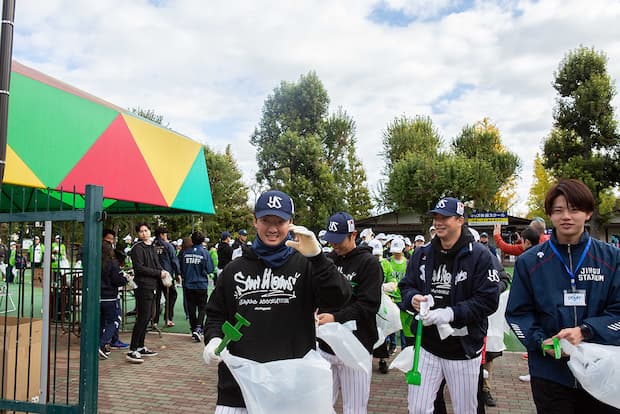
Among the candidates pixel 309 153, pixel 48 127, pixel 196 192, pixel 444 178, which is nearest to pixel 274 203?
pixel 48 127

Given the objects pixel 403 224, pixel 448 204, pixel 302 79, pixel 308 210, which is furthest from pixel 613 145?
pixel 448 204

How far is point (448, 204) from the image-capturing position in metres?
3.67

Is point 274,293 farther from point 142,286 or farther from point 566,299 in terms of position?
point 142,286

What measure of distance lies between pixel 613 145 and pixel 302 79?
74.9ft

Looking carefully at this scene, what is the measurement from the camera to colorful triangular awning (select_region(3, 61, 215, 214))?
572cm

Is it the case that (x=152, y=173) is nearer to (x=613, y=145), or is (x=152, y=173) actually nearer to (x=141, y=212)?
(x=141, y=212)

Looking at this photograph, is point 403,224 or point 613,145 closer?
point 613,145

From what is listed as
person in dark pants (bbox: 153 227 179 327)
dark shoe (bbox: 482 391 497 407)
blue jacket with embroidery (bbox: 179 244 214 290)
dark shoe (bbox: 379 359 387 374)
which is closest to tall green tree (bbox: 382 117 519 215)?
person in dark pants (bbox: 153 227 179 327)

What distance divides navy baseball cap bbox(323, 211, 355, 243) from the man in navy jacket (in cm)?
157

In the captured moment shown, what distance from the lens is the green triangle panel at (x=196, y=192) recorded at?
869 cm

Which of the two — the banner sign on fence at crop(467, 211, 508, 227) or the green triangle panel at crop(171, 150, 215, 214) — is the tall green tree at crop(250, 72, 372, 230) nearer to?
the banner sign on fence at crop(467, 211, 508, 227)

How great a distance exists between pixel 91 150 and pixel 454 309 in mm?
5492

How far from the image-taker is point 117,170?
282 inches

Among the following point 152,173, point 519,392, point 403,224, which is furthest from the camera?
point 403,224
